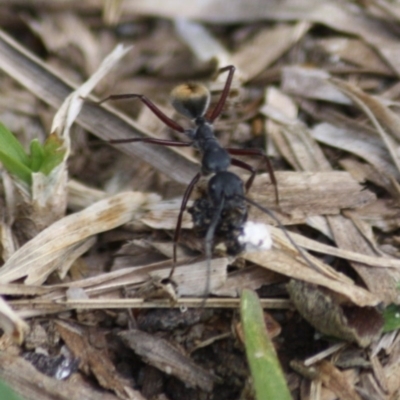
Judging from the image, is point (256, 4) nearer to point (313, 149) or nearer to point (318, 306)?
point (313, 149)

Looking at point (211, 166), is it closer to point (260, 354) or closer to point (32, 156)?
point (32, 156)

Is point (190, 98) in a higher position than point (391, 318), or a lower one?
higher

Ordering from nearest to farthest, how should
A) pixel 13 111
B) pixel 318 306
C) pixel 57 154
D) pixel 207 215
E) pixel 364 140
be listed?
pixel 318 306 < pixel 57 154 < pixel 207 215 < pixel 364 140 < pixel 13 111

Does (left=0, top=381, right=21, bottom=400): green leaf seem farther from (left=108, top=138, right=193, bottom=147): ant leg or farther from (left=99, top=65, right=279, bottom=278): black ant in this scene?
(left=108, top=138, right=193, bottom=147): ant leg

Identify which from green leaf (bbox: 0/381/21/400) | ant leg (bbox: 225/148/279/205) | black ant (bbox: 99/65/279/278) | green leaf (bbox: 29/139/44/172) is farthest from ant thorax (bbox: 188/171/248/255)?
green leaf (bbox: 0/381/21/400)

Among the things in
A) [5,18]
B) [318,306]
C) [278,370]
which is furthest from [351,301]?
[5,18]

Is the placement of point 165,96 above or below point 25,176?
above

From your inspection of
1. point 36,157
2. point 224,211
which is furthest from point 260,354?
point 36,157
